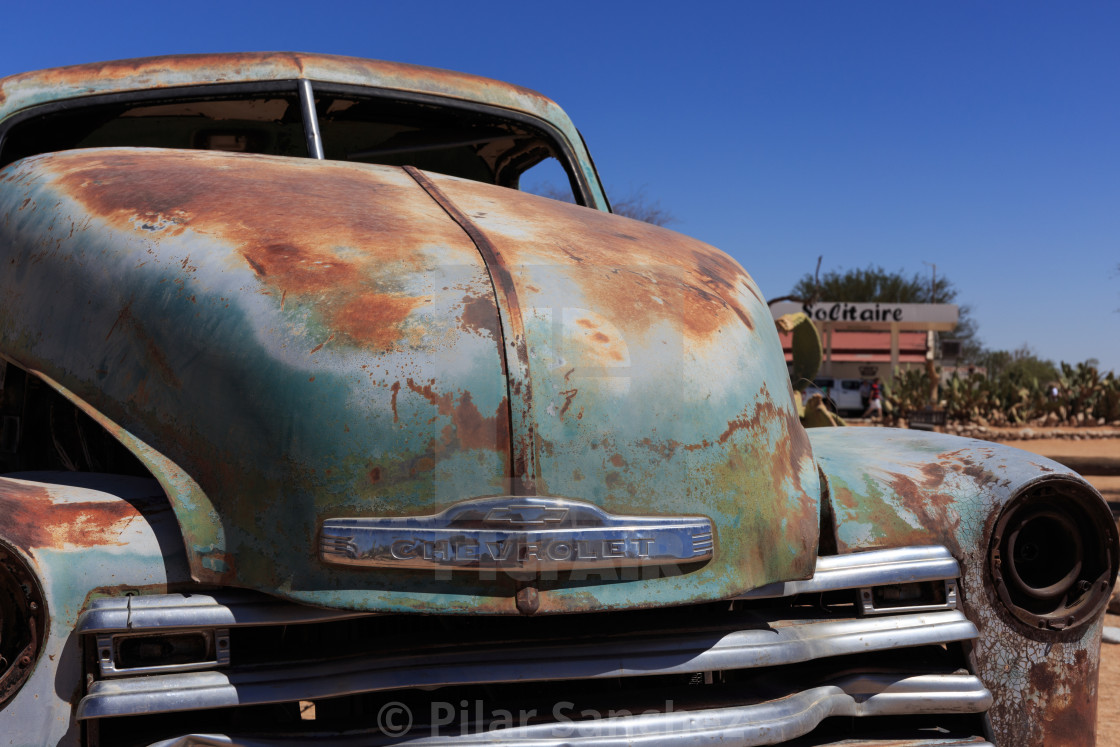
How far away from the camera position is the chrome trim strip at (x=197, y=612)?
1.46 meters

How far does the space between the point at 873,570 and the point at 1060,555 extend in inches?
21.4

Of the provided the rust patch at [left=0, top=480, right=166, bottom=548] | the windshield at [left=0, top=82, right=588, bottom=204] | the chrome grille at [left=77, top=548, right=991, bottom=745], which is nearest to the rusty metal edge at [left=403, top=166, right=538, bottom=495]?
the chrome grille at [left=77, top=548, right=991, bottom=745]

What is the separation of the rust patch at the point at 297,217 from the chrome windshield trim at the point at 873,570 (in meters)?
0.86

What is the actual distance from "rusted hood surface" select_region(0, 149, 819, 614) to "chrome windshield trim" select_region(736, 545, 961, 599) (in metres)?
0.05

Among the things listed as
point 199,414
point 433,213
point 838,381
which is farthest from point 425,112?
point 838,381

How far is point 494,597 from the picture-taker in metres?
1.50

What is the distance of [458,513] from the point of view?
1494 millimetres

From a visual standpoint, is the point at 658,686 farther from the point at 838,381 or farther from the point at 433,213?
the point at 838,381

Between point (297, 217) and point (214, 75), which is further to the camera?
point (214, 75)

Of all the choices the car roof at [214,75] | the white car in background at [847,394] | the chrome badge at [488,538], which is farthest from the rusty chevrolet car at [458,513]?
the white car in background at [847,394]

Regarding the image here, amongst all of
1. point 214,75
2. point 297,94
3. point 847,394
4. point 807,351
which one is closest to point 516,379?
point 297,94

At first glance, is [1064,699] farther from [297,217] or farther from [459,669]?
[297,217]

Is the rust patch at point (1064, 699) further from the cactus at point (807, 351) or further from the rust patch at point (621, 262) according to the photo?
the cactus at point (807, 351)

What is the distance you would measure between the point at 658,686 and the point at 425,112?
2276 mm
